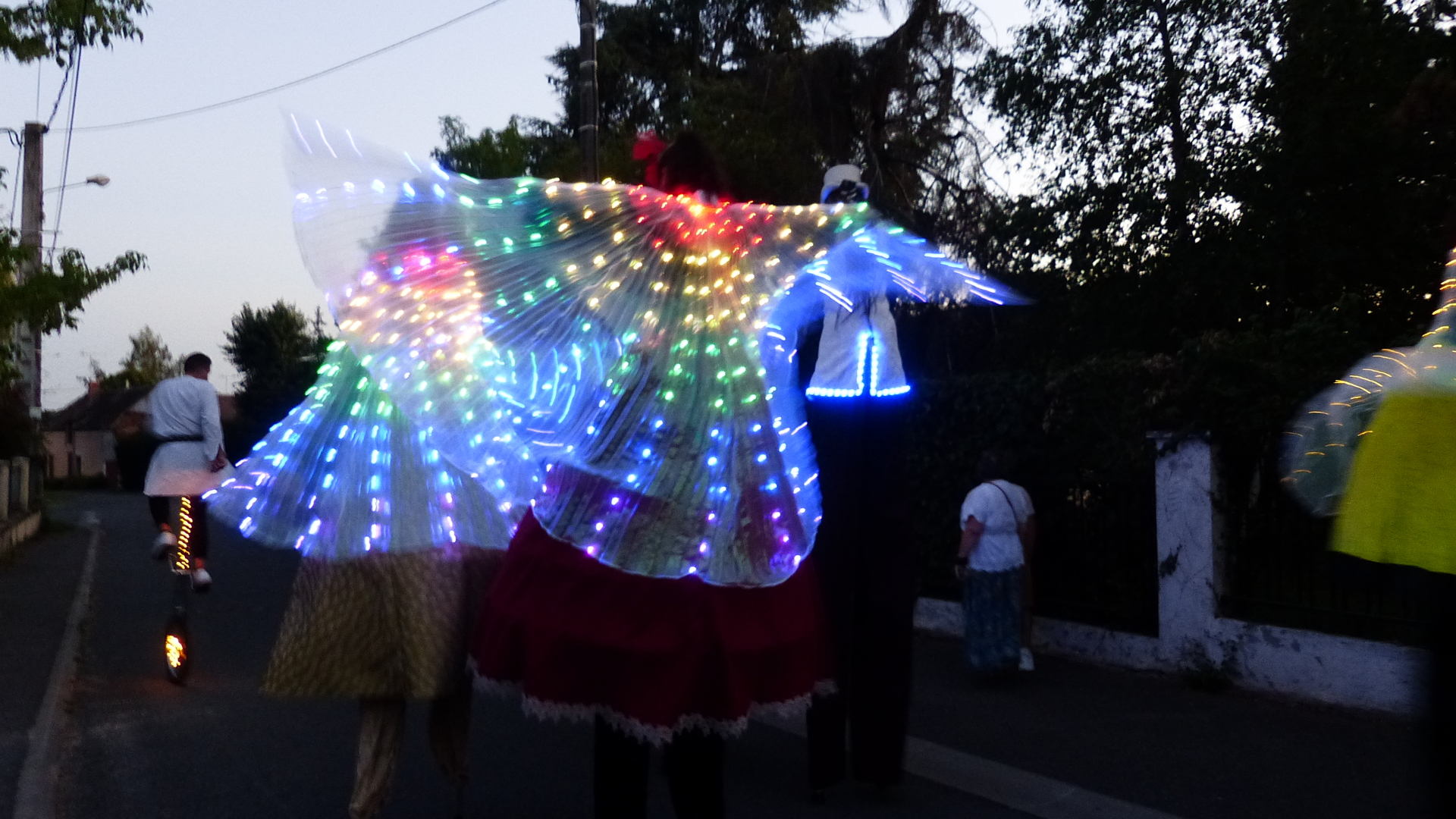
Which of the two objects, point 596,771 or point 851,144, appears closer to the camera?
point 596,771

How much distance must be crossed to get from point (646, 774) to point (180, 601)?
4.56 metres

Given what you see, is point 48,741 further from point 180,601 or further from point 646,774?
point 646,774

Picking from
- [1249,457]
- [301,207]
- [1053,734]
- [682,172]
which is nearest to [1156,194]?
[1249,457]

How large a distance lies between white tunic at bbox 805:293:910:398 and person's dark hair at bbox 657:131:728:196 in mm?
932

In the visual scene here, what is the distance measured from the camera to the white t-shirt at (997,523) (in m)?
7.52

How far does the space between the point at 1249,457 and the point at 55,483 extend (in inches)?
2366

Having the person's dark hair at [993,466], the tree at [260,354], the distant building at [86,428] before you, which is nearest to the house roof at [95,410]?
the distant building at [86,428]

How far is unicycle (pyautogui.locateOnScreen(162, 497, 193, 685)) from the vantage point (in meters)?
6.77

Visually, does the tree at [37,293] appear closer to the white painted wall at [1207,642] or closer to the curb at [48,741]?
the curb at [48,741]

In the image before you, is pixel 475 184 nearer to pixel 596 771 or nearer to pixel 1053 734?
pixel 596 771

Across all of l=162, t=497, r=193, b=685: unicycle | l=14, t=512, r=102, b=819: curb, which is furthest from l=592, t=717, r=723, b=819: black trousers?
l=162, t=497, r=193, b=685: unicycle

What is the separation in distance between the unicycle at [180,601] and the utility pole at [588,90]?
6.48 metres

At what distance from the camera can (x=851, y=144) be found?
14.9 m

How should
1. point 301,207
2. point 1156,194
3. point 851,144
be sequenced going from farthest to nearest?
point 851,144 < point 1156,194 < point 301,207
